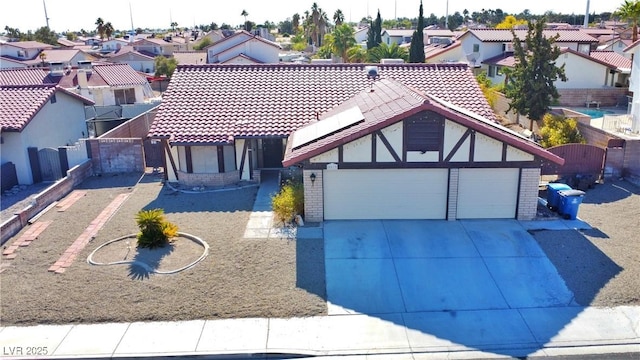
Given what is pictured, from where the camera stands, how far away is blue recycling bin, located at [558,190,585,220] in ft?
53.1

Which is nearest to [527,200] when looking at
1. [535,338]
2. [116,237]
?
[535,338]

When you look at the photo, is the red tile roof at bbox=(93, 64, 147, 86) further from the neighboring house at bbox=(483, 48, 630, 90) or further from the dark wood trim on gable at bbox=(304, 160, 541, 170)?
the dark wood trim on gable at bbox=(304, 160, 541, 170)

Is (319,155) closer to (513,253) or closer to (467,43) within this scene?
(513,253)

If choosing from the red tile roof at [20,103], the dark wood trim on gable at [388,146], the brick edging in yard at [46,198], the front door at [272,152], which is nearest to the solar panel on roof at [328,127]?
the dark wood trim on gable at [388,146]

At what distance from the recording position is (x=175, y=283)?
12570mm

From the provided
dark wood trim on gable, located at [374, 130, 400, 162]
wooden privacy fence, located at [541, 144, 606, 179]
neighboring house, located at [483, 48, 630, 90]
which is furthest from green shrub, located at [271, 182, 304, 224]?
neighboring house, located at [483, 48, 630, 90]

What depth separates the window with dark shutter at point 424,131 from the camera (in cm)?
1532

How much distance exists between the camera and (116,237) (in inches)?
607

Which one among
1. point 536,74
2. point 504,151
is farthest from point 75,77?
point 504,151

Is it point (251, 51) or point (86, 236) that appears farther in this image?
point (251, 51)

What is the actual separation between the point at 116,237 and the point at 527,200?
12.7 metres

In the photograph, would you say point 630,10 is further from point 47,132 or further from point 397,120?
point 47,132

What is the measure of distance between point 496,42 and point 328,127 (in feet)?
114

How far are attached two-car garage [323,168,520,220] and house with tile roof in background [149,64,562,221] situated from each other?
A: 1.2 inches
